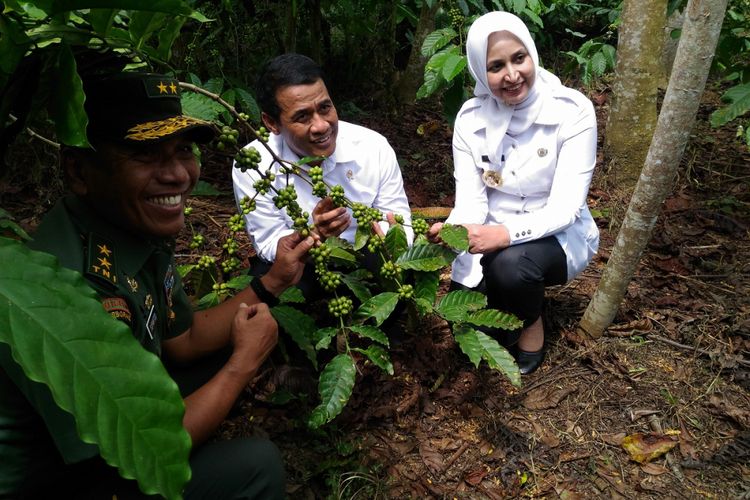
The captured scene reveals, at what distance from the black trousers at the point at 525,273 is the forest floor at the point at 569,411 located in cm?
39

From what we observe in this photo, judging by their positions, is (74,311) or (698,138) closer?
(74,311)

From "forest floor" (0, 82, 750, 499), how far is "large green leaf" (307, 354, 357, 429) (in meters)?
0.33

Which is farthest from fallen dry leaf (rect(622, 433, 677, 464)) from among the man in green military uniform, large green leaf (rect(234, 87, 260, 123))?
large green leaf (rect(234, 87, 260, 123))

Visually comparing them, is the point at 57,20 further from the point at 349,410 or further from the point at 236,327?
the point at 349,410

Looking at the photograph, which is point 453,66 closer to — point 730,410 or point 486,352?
point 486,352

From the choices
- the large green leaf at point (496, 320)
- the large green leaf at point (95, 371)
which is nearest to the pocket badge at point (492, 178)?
the large green leaf at point (496, 320)

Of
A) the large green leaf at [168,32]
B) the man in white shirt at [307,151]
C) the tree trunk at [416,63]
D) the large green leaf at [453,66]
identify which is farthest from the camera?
the tree trunk at [416,63]

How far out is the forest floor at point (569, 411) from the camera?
7.69ft

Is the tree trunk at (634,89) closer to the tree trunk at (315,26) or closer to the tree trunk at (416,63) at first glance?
the tree trunk at (416,63)

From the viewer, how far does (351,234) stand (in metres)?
3.05

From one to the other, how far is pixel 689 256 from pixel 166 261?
2.93m

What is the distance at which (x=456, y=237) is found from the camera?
233 centimetres

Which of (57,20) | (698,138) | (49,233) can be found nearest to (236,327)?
(49,233)

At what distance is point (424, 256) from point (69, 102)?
161cm
